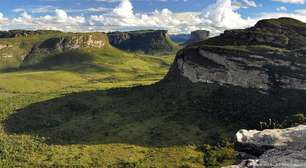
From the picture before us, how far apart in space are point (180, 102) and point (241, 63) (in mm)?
25643

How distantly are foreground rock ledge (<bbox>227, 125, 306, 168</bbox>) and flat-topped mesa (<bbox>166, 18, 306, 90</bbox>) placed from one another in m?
94.9

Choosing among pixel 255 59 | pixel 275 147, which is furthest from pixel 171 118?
pixel 275 147

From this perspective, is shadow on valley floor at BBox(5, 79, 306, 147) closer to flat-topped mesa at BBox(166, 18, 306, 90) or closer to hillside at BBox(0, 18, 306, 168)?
hillside at BBox(0, 18, 306, 168)

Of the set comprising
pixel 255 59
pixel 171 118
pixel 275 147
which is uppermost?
pixel 255 59

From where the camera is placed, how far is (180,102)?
178750 mm

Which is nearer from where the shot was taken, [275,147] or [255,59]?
[275,147]

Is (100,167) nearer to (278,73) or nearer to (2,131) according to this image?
(2,131)

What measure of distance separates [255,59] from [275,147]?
112420 mm

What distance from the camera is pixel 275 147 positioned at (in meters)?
66.8

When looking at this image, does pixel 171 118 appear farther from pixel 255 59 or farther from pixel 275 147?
pixel 275 147

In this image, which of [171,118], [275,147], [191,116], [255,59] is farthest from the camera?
[255,59]

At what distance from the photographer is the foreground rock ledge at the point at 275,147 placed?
184 ft

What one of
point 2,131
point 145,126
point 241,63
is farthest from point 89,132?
point 241,63

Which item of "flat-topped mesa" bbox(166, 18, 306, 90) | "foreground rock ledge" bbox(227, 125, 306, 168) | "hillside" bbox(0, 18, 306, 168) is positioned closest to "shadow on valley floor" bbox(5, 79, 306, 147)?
"hillside" bbox(0, 18, 306, 168)
